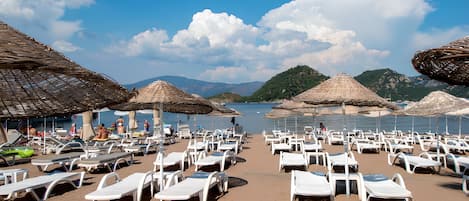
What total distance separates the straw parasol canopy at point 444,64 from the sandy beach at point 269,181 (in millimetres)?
2250

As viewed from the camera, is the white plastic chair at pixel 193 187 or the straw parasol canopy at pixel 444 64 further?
the white plastic chair at pixel 193 187

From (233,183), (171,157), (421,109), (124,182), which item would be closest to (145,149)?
(171,157)

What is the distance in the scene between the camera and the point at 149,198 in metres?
6.80

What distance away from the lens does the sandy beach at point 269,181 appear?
692cm

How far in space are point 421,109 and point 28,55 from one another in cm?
1132

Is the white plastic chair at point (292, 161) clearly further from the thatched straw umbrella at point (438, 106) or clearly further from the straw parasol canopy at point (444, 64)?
the straw parasol canopy at point (444, 64)

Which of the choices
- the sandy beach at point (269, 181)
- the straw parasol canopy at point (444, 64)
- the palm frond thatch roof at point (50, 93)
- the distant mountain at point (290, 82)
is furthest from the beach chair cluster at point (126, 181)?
the distant mountain at point (290, 82)

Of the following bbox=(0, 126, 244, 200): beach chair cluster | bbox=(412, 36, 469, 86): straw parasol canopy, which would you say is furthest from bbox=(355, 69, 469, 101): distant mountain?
bbox=(412, 36, 469, 86): straw parasol canopy

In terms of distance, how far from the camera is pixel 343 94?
23.9ft

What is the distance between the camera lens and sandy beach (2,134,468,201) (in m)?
6.92

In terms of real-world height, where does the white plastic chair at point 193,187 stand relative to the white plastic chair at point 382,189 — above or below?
below

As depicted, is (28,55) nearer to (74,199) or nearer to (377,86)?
(74,199)

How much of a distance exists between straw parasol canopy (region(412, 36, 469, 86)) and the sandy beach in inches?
88.6

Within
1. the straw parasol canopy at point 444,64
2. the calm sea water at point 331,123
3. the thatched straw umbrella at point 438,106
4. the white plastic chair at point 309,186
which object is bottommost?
the calm sea water at point 331,123
